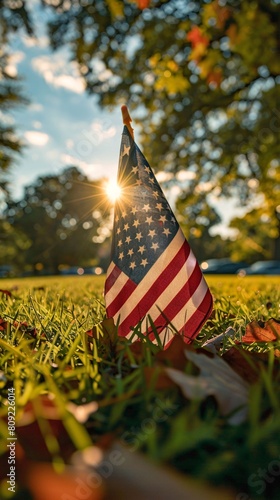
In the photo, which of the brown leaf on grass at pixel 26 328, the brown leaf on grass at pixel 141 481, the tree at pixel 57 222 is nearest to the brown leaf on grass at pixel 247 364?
the brown leaf on grass at pixel 141 481

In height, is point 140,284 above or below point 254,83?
below

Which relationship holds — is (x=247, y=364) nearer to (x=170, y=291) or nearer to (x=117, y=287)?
(x=170, y=291)

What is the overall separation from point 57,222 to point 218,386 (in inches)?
2109

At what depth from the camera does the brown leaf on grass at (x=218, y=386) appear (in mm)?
834

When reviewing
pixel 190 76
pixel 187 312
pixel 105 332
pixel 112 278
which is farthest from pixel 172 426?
pixel 190 76

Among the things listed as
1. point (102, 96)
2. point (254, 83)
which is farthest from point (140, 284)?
point (254, 83)

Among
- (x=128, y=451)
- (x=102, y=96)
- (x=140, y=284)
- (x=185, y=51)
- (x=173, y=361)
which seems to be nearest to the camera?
(x=128, y=451)

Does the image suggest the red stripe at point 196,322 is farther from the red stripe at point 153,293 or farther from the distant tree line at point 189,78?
the distant tree line at point 189,78

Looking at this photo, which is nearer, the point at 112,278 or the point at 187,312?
the point at 187,312

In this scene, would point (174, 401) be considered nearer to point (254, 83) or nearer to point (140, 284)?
point (140, 284)

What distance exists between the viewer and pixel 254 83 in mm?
11953

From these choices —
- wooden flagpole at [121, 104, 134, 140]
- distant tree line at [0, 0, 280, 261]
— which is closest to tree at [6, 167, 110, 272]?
distant tree line at [0, 0, 280, 261]

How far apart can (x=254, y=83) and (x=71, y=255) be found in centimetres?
4225

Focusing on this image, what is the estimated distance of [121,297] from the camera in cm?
185
